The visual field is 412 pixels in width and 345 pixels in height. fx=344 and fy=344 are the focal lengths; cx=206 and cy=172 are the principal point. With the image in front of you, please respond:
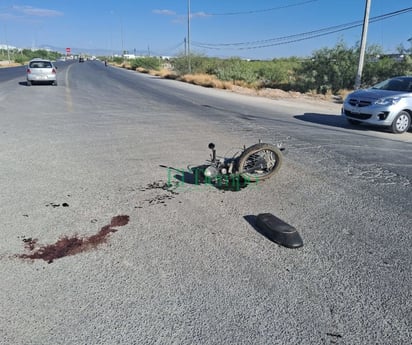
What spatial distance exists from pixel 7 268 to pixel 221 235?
6.65 feet

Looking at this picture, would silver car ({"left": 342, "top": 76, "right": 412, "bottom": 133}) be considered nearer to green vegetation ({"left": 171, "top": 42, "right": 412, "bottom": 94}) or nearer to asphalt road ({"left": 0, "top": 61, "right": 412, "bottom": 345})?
asphalt road ({"left": 0, "top": 61, "right": 412, "bottom": 345})

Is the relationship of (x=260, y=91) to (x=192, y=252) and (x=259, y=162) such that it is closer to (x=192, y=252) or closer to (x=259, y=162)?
(x=259, y=162)

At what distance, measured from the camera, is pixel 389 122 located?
9.68 metres

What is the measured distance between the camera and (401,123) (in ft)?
32.3

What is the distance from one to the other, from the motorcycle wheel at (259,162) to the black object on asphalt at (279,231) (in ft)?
4.31

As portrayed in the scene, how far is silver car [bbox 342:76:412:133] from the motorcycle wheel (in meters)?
5.92

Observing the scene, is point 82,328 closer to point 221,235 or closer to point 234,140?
point 221,235

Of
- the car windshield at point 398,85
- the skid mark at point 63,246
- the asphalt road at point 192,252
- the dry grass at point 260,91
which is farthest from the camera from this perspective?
the dry grass at point 260,91

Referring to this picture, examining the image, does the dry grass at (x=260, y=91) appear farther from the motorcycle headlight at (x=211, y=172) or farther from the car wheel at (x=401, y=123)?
the motorcycle headlight at (x=211, y=172)

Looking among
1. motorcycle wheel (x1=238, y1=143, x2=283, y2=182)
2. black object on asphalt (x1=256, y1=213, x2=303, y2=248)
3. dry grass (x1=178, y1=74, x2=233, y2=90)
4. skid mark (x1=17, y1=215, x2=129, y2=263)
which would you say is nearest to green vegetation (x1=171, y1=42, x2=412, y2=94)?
dry grass (x1=178, y1=74, x2=233, y2=90)

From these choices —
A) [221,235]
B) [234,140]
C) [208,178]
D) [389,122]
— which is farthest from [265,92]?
[221,235]

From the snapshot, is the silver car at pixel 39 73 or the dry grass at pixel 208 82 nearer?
the silver car at pixel 39 73

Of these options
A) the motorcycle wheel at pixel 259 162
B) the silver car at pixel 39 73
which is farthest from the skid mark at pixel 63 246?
the silver car at pixel 39 73

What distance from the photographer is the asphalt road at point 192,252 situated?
241 centimetres
